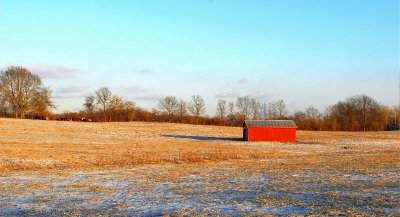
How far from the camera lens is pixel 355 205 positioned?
11.7 meters

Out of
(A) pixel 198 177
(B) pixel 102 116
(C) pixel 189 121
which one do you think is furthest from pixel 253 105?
(A) pixel 198 177

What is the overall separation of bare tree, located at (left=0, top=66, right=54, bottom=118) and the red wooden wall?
2133 inches

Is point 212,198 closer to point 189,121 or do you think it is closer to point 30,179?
point 30,179

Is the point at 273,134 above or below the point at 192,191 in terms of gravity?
above

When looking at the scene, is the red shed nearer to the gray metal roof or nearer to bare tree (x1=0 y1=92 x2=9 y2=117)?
the gray metal roof

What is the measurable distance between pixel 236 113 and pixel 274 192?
13366 cm

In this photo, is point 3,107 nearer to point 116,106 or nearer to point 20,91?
point 20,91

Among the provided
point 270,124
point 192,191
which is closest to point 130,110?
point 270,124

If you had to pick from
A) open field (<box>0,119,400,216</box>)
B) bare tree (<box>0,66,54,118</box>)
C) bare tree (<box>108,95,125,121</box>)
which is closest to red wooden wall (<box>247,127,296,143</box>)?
open field (<box>0,119,400,216</box>)

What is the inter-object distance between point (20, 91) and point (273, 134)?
59831 mm

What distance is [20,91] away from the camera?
91.2 metres

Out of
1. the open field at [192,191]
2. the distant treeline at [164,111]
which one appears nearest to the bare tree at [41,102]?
the distant treeline at [164,111]

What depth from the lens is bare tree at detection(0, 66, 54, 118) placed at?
9094 cm

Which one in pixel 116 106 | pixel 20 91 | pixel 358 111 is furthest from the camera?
pixel 358 111
